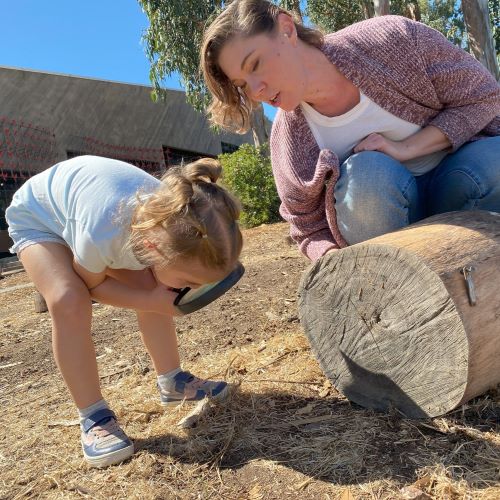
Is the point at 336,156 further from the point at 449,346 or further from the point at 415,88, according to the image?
the point at 449,346

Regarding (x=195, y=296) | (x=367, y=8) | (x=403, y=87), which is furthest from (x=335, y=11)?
(x=195, y=296)

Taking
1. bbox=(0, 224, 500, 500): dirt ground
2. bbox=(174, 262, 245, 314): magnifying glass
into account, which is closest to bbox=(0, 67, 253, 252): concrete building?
bbox=(0, 224, 500, 500): dirt ground

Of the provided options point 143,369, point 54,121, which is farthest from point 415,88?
point 54,121

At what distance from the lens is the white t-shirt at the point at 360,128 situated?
2.36 m

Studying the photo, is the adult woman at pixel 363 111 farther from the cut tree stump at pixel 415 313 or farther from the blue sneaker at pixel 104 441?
the blue sneaker at pixel 104 441

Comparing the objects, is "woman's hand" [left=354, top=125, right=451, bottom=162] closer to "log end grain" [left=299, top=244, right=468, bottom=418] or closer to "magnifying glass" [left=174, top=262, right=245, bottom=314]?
"log end grain" [left=299, top=244, right=468, bottom=418]

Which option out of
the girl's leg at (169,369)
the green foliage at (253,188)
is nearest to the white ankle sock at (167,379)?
the girl's leg at (169,369)

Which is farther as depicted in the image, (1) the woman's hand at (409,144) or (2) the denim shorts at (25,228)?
(1) the woman's hand at (409,144)

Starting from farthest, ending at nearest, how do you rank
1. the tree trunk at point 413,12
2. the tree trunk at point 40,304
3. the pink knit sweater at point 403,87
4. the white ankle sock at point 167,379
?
the tree trunk at point 413,12, the tree trunk at point 40,304, the white ankle sock at point 167,379, the pink knit sweater at point 403,87

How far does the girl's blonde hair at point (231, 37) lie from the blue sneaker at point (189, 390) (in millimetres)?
1063

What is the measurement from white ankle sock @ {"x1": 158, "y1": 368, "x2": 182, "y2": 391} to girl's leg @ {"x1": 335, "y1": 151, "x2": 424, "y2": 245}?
913 millimetres

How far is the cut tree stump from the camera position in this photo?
1723 mm

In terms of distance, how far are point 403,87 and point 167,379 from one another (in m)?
1.52

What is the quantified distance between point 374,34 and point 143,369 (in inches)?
74.2
